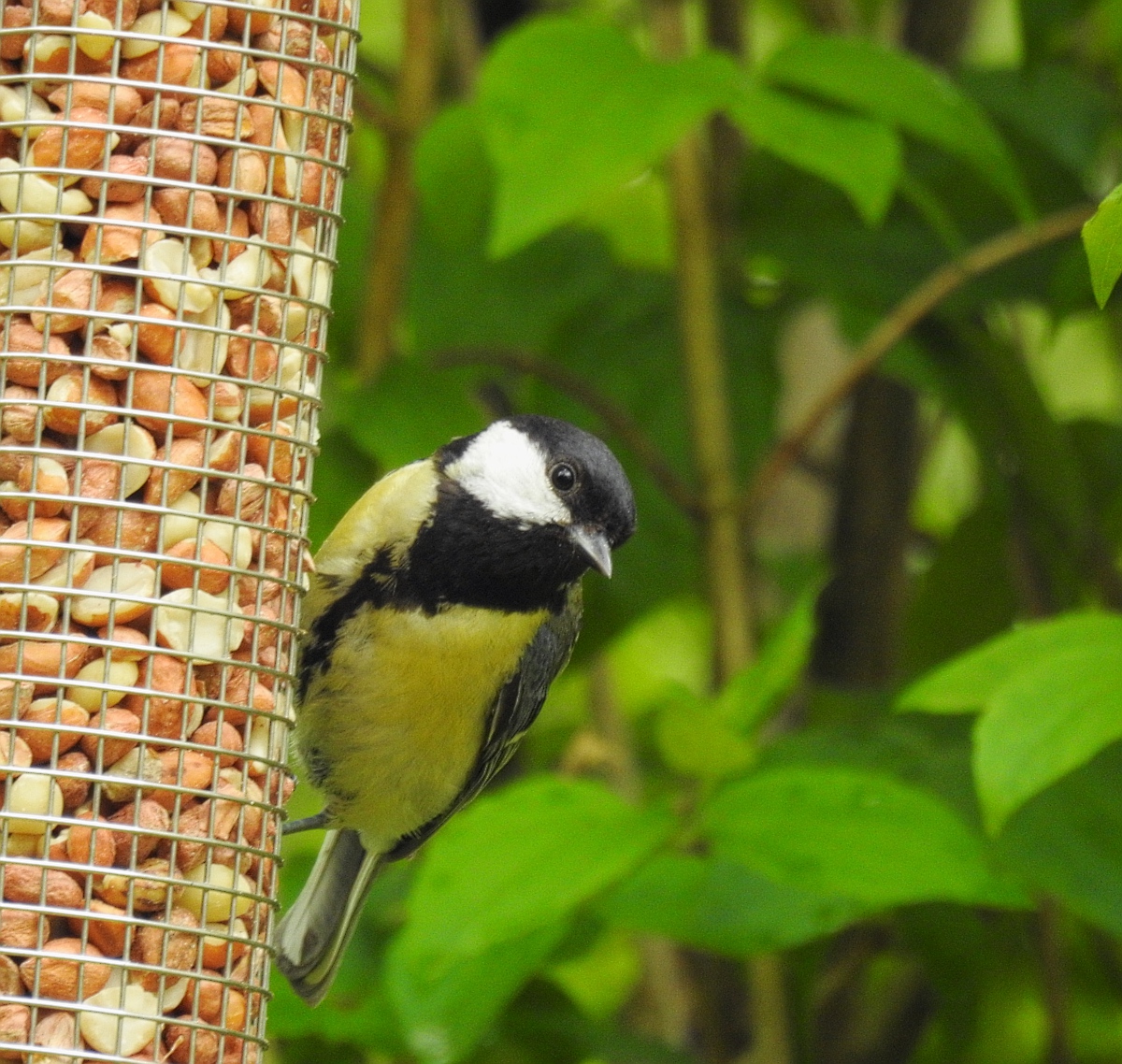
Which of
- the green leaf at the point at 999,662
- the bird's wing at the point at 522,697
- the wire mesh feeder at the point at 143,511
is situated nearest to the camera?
the wire mesh feeder at the point at 143,511

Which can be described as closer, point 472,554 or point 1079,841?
point 1079,841

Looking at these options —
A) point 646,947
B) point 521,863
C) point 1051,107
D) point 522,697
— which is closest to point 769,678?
point 522,697

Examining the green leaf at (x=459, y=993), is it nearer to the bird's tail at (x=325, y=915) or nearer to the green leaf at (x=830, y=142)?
the bird's tail at (x=325, y=915)

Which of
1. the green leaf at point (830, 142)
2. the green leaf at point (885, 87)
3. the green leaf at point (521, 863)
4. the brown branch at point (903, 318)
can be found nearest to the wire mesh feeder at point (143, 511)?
the green leaf at point (521, 863)

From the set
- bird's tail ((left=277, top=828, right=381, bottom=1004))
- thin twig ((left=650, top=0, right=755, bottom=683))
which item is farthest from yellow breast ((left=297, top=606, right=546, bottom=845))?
thin twig ((left=650, top=0, right=755, bottom=683))

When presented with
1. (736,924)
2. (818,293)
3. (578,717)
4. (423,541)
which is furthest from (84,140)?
(578,717)

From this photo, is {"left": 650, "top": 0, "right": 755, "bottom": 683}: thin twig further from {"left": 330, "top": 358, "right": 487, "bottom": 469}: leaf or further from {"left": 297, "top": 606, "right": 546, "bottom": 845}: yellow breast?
{"left": 297, "top": 606, "right": 546, "bottom": 845}: yellow breast

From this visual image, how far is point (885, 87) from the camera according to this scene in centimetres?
266

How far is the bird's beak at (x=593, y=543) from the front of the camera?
2.57 m

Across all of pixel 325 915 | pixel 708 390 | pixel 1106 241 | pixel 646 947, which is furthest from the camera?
pixel 646 947

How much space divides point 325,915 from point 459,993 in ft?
1.56

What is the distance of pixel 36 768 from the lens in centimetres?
188

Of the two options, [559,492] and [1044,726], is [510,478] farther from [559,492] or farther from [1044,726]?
[1044,726]

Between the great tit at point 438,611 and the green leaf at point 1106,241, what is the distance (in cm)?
122
